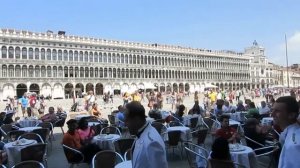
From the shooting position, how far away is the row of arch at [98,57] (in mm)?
59503

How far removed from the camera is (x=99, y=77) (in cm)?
6944

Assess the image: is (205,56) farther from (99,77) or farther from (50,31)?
(50,31)

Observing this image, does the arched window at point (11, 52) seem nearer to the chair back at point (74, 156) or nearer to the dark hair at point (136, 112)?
the chair back at point (74, 156)

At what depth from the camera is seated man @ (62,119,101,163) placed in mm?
6254

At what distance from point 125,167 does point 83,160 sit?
1994 millimetres

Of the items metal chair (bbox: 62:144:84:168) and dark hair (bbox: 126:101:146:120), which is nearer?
dark hair (bbox: 126:101:146:120)

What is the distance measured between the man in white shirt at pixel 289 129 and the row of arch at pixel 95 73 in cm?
6011

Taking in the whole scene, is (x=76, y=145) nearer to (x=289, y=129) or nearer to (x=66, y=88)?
(x=289, y=129)

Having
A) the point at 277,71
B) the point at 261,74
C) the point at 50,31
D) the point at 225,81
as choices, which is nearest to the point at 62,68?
the point at 50,31

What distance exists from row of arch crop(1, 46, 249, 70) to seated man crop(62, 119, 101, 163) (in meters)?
56.0

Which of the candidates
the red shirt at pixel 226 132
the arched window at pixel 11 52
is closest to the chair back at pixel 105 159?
the red shirt at pixel 226 132

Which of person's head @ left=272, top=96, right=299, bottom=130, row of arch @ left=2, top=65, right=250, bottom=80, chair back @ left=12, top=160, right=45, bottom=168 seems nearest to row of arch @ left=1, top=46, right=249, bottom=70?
row of arch @ left=2, top=65, right=250, bottom=80

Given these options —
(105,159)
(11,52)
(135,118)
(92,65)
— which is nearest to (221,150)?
(105,159)

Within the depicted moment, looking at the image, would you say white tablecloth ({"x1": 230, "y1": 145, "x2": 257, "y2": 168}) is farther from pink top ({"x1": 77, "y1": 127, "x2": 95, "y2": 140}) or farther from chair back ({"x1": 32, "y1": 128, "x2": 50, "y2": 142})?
chair back ({"x1": 32, "y1": 128, "x2": 50, "y2": 142})
